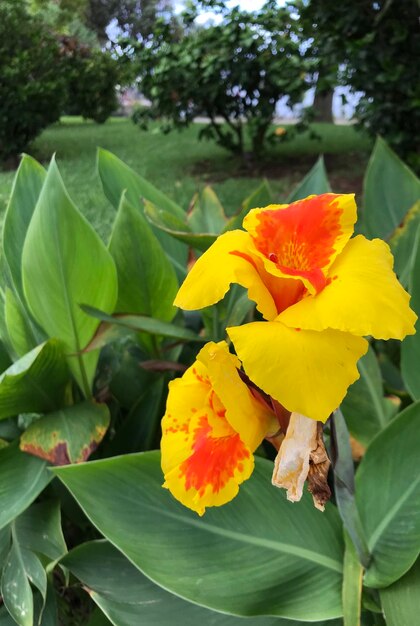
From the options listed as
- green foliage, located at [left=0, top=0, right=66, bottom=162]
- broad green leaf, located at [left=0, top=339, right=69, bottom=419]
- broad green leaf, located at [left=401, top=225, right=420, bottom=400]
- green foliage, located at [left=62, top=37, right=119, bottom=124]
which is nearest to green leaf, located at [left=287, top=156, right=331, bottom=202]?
broad green leaf, located at [left=401, top=225, right=420, bottom=400]

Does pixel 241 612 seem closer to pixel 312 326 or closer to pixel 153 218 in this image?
pixel 312 326

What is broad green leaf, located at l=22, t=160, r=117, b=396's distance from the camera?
30.7 inches

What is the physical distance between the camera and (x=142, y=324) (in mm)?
788

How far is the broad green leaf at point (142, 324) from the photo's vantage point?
0.76 m

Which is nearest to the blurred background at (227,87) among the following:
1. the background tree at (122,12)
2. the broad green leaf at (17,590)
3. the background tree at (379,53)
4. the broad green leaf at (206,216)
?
the background tree at (379,53)

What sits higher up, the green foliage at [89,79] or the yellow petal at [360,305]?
the yellow petal at [360,305]

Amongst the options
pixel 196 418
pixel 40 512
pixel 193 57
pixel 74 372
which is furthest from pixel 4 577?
pixel 193 57

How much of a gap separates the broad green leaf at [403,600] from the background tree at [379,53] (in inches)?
103

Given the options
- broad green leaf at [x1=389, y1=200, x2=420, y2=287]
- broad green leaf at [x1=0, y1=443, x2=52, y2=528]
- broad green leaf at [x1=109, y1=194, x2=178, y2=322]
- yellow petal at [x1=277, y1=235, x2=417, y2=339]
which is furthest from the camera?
broad green leaf at [x1=389, y1=200, x2=420, y2=287]

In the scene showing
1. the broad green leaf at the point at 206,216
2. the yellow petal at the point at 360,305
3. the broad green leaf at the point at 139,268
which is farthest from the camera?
the broad green leaf at the point at 206,216

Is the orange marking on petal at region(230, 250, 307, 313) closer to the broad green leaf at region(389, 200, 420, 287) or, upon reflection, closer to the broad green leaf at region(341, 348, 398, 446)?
the broad green leaf at region(341, 348, 398, 446)

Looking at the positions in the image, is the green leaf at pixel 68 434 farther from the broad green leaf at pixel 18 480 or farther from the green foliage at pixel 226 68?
the green foliage at pixel 226 68

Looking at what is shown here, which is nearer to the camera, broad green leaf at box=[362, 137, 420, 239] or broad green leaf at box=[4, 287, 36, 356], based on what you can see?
broad green leaf at box=[4, 287, 36, 356]

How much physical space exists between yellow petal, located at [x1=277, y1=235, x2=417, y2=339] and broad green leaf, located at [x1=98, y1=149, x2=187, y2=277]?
0.60 meters
